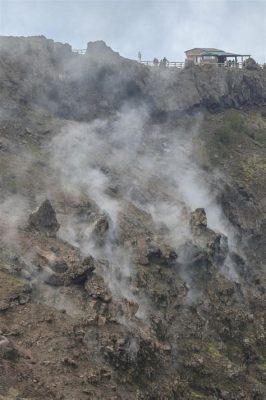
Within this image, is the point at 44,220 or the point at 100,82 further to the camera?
the point at 100,82

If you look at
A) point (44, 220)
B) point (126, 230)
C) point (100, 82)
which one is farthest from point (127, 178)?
point (100, 82)

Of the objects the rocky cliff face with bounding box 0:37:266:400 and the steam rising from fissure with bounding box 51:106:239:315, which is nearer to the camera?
the rocky cliff face with bounding box 0:37:266:400

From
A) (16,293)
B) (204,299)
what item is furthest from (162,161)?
(16,293)

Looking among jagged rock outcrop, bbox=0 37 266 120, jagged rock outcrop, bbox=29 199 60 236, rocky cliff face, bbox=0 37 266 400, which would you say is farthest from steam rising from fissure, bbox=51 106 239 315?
jagged rock outcrop, bbox=0 37 266 120

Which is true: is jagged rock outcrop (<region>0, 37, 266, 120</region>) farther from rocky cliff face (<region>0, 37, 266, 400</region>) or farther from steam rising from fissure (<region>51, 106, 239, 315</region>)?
steam rising from fissure (<region>51, 106, 239, 315</region>)

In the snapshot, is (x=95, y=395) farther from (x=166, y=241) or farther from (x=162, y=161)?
(x=162, y=161)

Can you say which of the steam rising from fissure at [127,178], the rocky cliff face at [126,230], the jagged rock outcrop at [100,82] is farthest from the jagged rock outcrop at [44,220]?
the jagged rock outcrop at [100,82]

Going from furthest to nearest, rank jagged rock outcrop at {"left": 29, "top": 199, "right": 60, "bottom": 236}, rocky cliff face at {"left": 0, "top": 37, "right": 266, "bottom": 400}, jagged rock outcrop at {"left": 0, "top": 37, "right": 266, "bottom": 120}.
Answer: jagged rock outcrop at {"left": 0, "top": 37, "right": 266, "bottom": 120}
jagged rock outcrop at {"left": 29, "top": 199, "right": 60, "bottom": 236}
rocky cliff face at {"left": 0, "top": 37, "right": 266, "bottom": 400}

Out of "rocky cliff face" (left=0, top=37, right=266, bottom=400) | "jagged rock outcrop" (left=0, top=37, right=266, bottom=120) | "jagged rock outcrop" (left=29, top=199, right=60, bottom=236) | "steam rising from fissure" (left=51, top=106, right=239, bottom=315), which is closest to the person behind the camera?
"rocky cliff face" (left=0, top=37, right=266, bottom=400)

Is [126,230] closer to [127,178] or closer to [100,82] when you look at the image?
[127,178]
